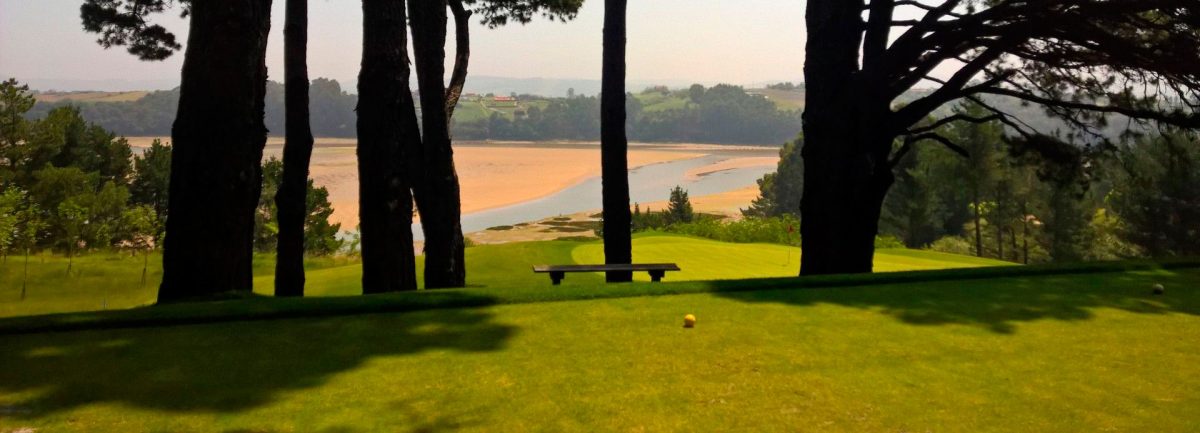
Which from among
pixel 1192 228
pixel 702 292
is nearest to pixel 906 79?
pixel 702 292

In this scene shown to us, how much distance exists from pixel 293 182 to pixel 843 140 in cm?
914

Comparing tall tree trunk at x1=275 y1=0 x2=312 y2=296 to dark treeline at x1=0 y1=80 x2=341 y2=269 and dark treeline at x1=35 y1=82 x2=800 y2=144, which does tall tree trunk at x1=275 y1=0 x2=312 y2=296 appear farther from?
dark treeline at x1=35 y1=82 x2=800 y2=144

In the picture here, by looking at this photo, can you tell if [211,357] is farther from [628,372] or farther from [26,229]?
[26,229]

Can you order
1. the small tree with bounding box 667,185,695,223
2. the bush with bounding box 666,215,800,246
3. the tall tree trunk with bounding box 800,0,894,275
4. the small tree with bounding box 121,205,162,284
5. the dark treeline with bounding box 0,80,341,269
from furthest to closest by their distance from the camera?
the small tree with bounding box 667,185,695,223 → the bush with bounding box 666,215,800,246 → the dark treeline with bounding box 0,80,341,269 → the small tree with bounding box 121,205,162,284 → the tall tree trunk with bounding box 800,0,894,275

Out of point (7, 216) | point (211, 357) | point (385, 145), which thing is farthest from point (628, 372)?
point (7, 216)

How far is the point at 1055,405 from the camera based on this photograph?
3.81 m

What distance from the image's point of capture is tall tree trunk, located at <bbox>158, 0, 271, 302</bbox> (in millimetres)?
7531

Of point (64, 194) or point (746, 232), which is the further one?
point (64, 194)

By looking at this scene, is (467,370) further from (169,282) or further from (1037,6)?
(1037,6)

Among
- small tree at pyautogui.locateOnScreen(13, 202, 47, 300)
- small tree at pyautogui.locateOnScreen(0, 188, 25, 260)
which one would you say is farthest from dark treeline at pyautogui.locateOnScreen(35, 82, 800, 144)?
small tree at pyautogui.locateOnScreen(0, 188, 25, 260)

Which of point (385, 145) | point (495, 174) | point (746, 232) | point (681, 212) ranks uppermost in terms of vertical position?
point (385, 145)

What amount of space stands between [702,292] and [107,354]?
15.0 ft

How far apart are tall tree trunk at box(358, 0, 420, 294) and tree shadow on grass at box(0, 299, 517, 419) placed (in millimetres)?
4582

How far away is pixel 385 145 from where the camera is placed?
9.75 meters
